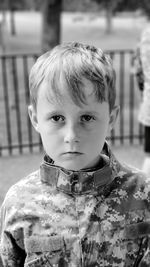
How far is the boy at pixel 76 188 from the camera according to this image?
170 cm

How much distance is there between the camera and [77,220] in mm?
1811

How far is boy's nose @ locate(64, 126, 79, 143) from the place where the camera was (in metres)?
1.66

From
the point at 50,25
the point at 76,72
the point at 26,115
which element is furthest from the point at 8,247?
the point at 50,25

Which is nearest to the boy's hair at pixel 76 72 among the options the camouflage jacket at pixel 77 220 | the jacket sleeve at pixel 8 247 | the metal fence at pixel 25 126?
the camouflage jacket at pixel 77 220

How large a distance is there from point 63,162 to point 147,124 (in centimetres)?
246

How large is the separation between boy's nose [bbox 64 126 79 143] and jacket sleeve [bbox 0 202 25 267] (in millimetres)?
415

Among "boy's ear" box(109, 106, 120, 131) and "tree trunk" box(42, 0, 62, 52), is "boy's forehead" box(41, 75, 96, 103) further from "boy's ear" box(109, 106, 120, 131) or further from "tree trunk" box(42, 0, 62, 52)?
"tree trunk" box(42, 0, 62, 52)

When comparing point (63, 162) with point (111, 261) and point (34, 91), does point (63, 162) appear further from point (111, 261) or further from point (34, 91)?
point (111, 261)

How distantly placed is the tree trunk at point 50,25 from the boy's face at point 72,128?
6537 millimetres

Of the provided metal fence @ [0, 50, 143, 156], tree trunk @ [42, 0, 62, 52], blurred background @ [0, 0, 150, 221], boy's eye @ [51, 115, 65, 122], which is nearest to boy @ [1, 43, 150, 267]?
boy's eye @ [51, 115, 65, 122]

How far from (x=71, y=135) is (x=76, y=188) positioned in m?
0.23

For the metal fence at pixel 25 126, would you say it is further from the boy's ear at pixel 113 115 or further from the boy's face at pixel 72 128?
the boy's face at pixel 72 128

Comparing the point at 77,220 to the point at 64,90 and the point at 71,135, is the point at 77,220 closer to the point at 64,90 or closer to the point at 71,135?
the point at 71,135

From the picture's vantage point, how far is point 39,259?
72.5 inches
